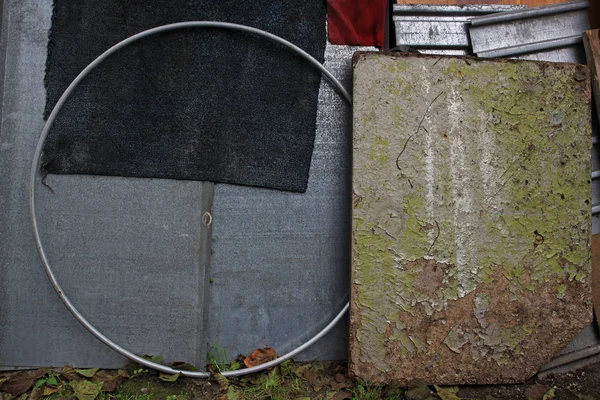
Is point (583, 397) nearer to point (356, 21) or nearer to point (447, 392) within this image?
point (447, 392)

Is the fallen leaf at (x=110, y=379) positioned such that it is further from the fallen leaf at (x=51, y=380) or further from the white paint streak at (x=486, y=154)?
the white paint streak at (x=486, y=154)

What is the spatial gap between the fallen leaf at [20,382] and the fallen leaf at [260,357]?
36.7 inches

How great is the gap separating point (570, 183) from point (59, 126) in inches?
94.7

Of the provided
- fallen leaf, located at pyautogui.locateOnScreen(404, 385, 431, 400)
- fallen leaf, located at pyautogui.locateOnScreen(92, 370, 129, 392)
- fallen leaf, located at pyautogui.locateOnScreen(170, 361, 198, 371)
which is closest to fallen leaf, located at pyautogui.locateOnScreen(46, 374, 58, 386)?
fallen leaf, located at pyautogui.locateOnScreen(92, 370, 129, 392)

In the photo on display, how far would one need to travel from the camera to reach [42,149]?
2.48m

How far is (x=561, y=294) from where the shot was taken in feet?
8.09

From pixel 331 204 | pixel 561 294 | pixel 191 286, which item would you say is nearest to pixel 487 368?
pixel 561 294

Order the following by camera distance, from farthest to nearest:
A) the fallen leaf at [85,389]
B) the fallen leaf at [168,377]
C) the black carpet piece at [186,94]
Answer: the black carpet piece at [186,94]
the fallen leaf at [168,377]
the fallen leaf at [85,389]

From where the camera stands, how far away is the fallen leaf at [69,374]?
243 cm

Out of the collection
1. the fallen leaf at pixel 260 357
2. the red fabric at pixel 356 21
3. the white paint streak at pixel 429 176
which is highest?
the red fabric at pixel 356 21

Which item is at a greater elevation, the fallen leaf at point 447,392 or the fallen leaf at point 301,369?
the fallen leaf at point 301,369

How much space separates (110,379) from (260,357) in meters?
0.68

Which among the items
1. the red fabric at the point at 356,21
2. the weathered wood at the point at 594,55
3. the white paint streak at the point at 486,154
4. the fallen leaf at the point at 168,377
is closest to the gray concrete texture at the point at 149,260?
the fallen leaf at the point at 168,377

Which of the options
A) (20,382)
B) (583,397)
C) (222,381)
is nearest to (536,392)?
(583,397)
